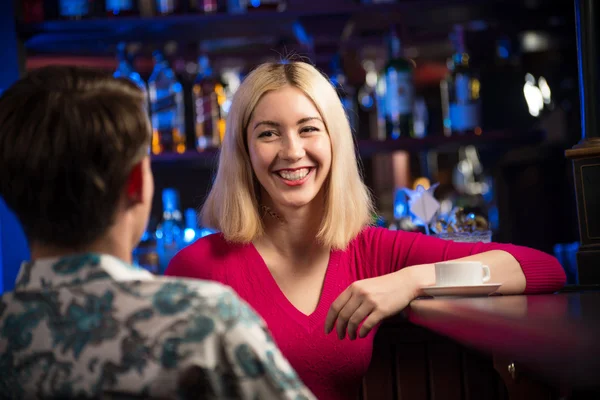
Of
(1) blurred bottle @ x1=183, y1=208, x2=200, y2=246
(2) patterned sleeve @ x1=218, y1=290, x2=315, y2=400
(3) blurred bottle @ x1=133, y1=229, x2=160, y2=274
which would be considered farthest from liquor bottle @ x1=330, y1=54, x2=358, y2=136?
(2) patterned sleeve @ x1=218, y1=290, x2=315, y2=400

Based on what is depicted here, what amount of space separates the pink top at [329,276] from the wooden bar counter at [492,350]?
0.47ft

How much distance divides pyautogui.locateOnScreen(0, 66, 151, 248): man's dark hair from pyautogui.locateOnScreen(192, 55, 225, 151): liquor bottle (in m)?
2.06

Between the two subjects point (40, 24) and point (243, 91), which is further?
point (40, 24)

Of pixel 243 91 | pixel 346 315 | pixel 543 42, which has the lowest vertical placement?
pixel 346 315

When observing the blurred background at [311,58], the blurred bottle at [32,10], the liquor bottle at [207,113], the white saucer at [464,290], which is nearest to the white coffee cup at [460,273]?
the white saucer at [464,290]

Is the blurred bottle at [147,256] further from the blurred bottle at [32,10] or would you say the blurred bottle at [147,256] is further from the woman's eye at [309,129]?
the woman's eye at [309,129]

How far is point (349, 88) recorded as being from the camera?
315cm

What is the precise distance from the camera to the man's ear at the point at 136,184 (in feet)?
3.08

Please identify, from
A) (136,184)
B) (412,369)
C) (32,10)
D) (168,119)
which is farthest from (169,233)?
(136,184)

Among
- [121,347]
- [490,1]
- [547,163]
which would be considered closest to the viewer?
[121,347]

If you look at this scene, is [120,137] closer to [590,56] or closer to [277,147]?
[277,147]

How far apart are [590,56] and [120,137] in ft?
5.43

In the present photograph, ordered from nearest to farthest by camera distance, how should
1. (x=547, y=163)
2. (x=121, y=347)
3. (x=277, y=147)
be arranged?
(x=121, y=347), (x=277, y=147), (x=547, y=163)

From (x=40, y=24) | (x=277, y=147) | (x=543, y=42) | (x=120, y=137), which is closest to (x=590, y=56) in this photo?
(x=277, y=147)
